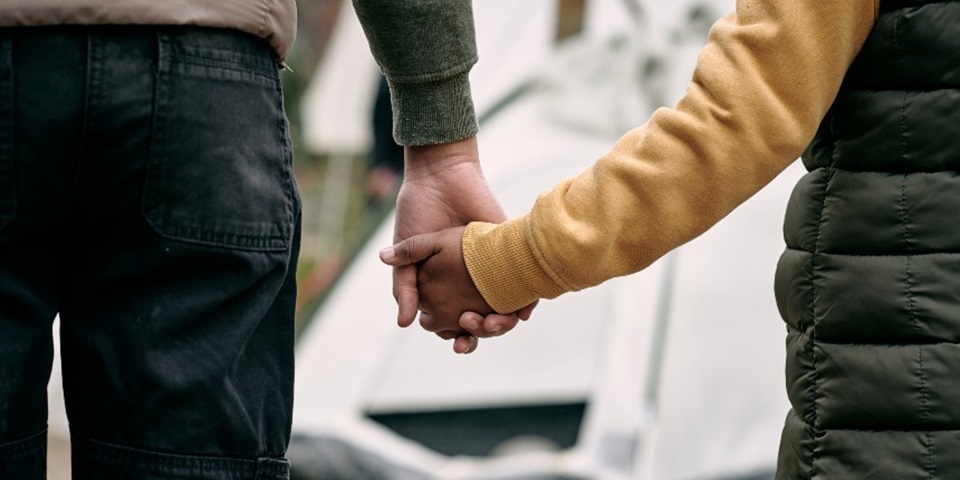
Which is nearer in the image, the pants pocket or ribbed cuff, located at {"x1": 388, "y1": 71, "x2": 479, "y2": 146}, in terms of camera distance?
the pants pocket

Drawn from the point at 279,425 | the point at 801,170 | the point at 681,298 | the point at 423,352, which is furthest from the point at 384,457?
the point at 279,425

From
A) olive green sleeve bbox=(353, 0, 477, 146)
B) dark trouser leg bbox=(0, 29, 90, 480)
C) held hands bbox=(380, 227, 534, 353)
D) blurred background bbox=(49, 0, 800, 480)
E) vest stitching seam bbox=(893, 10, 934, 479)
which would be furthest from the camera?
blurred background bbox=(49, 0, 800, 480)

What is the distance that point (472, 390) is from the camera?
269 centimetres

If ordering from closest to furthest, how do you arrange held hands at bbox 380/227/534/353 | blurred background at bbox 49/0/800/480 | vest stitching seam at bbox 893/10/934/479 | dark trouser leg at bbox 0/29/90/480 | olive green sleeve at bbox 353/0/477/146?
dark trouser leg at bbox 0/29/90/480 → vest stitching seam at bbox 893/10/934/479 → olive green sleeve at bbox 353/0/477/146 → held hands at bbox 380/227/534/353 → blurred background at bbox 49/0/800/480

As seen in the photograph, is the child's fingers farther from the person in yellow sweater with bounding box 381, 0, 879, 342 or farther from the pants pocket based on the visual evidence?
the pants pocket

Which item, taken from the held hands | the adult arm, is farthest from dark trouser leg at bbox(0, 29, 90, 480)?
the held hands

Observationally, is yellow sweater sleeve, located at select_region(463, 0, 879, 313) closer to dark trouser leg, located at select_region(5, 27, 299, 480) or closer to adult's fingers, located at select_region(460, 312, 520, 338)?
adult's fingers, located at select_region(460, 312, 520, 338)

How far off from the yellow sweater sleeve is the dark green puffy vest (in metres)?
0.04

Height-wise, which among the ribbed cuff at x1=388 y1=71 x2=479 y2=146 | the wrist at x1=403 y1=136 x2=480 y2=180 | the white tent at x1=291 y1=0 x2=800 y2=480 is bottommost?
the white tent at x1=291 y1=0 x2=800 y2=480

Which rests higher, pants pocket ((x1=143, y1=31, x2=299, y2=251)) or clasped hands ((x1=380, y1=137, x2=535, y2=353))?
pants pocket ((x1=143, y1=31, x2=299, y2=251))

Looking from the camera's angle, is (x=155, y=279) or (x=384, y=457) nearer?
(x=155, y=279)

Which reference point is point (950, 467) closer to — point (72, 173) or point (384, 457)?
point (72, 173)

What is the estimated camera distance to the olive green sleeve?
3.85 feet

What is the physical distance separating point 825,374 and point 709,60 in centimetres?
27
